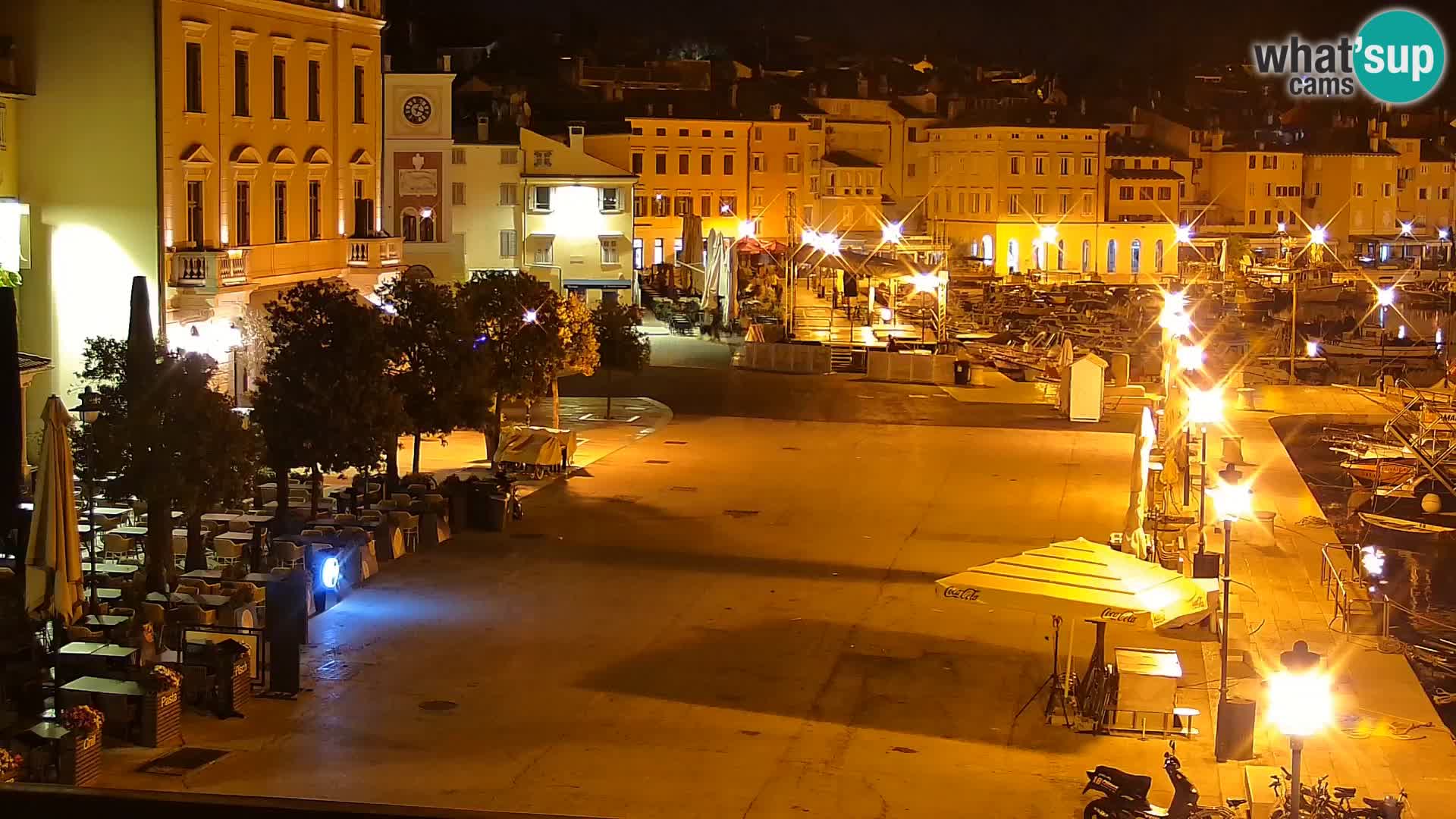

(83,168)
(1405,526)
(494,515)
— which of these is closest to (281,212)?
(83,168)

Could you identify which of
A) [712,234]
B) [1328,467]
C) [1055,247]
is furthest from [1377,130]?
[1328,467]

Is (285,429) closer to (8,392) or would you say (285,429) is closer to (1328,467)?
(8,392)

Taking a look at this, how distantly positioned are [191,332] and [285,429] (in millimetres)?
10181

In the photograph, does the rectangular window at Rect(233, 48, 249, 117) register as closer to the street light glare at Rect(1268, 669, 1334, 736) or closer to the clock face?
the clock face

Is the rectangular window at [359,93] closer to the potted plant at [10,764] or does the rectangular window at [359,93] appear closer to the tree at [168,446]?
the tree at [168,446]

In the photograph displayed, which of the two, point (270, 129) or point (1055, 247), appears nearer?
point (270, 129)

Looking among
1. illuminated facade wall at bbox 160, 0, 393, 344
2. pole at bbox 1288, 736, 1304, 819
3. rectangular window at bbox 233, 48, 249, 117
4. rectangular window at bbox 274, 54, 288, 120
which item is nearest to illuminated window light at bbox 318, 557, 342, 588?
pole at bbox 1288, 736, 1304, 819

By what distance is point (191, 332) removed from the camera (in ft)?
105

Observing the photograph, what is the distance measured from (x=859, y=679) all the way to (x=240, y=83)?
69.7 feet

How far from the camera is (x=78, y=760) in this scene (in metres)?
13.1

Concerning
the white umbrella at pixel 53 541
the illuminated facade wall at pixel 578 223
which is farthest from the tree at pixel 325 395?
the illuminated facade wall at pixel 578 223

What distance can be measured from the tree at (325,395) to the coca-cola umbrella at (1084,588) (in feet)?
30.3

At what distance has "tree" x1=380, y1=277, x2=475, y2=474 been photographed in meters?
26.7

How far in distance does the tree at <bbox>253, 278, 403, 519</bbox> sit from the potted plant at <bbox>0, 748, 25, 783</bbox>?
29.9ft
